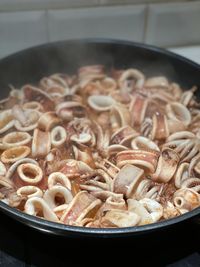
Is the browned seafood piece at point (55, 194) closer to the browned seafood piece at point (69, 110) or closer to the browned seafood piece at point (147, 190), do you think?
the browned seafood piece at point (147, 190)

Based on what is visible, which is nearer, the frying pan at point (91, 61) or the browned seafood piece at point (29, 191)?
the browned seafood piece at point (29, 191)

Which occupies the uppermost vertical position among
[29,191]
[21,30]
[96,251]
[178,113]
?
[21,30]

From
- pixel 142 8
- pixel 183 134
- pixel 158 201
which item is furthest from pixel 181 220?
pixel 142 8

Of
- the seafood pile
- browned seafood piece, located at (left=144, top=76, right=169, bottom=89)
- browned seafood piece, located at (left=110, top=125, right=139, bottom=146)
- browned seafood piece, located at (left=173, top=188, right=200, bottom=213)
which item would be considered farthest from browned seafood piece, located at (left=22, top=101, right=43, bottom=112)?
browned seafood piece, located at (left=173, top=188, right=200, bottom=213)

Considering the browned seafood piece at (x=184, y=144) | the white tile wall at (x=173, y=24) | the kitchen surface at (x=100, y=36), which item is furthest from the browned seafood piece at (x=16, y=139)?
the white tile wall at (x=173, y=24)

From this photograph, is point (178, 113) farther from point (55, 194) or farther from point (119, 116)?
point (55, 194)

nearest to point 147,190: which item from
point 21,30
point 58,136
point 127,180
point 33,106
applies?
point 127,180
